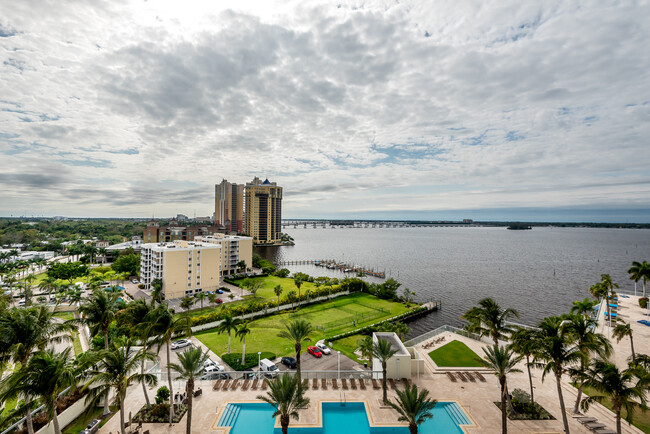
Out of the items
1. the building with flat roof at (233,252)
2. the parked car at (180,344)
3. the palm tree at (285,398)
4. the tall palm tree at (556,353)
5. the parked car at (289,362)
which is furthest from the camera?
the building with flat roof at (233,252)

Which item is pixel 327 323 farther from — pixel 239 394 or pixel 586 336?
pixel 586 336

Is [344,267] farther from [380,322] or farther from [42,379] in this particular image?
[42,379]

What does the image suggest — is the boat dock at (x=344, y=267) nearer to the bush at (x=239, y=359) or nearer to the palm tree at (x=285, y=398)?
the bush at (x=239, y=359)

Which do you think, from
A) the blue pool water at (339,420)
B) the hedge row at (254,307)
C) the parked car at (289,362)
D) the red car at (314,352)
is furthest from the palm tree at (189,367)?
the hedge row at (254,307)

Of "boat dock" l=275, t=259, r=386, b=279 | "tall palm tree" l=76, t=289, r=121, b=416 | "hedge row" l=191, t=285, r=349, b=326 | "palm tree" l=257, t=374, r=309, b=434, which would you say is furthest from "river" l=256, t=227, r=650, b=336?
"tall palm tree" l=76, t=289, r=121, b=416

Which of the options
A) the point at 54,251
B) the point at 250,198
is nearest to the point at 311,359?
the point at 54,251

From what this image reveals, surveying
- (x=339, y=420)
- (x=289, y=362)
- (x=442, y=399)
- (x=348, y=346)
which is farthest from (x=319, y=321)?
(x=442, y=399)

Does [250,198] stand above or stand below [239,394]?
above
